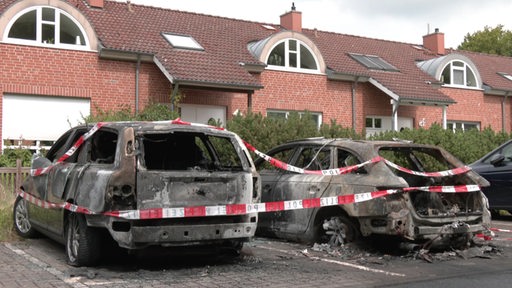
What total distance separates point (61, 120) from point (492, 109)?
19.0 metres

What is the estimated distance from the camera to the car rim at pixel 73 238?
21.7 ft

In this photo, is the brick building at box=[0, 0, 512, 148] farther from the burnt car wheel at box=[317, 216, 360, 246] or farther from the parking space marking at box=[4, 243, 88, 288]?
the parking space marking at box=[4, 243, 88, 288]

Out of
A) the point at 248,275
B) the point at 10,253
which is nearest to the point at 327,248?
the point at 248,275

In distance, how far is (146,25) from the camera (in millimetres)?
20203

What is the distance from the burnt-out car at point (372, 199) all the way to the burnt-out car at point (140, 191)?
118cm

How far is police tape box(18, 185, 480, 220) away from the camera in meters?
6.09

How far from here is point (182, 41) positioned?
65.7ft

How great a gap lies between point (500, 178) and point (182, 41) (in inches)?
476

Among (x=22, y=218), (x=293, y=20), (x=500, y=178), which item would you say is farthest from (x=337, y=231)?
(x=293, y=20)

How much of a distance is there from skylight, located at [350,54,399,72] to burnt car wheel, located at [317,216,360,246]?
16.2 metres

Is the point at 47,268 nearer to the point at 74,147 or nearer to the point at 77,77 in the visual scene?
the point at 74,147

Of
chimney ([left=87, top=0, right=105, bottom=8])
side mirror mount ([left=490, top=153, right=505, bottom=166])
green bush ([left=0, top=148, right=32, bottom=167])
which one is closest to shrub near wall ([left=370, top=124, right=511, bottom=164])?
side mirror mount ([left=490, top=153, right=505, bottom=166])

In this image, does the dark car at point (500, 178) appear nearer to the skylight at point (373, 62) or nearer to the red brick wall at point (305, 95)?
the red brick wall at point (305, 95)

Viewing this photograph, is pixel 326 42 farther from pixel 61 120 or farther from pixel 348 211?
pixel 348 211
